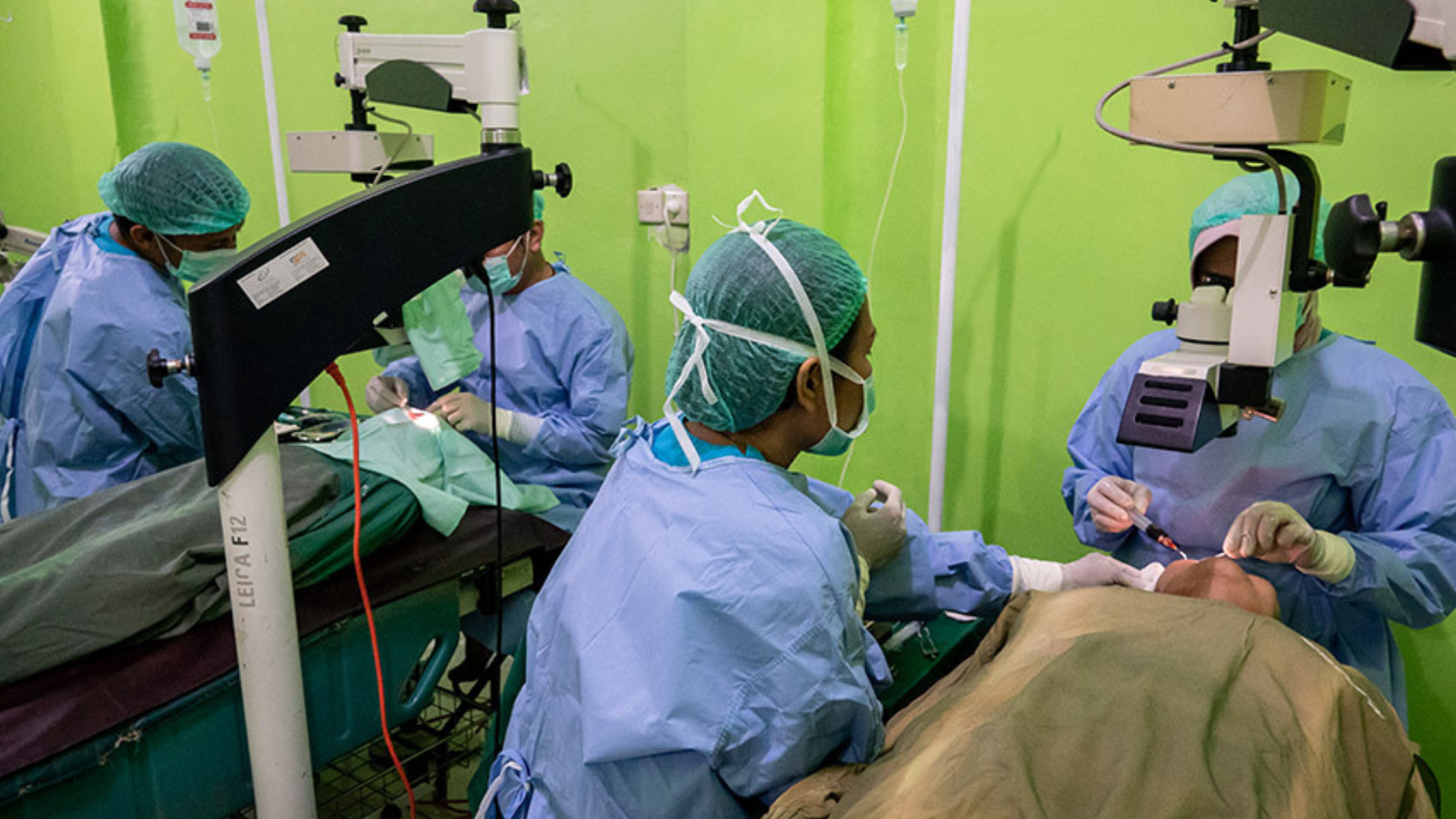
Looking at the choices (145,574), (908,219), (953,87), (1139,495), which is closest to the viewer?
(145,574)

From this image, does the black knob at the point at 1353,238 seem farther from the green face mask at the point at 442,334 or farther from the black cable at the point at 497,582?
the green face mask at the point at 442,334

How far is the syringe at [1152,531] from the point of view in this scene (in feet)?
5.26

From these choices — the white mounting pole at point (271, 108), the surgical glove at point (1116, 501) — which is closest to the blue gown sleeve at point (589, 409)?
the surgical glove at point (1116, 501)

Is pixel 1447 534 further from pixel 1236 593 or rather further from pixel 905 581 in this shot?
pixel 905 581

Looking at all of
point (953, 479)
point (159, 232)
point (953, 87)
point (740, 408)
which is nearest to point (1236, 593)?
point (740, 408)

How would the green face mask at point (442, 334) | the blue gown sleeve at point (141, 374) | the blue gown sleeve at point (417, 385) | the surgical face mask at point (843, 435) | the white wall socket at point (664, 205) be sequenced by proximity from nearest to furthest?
the surgical face mask at point (843, 435) < the green face mask at point (442, 334) < the blue gown sleeve at point (141, 374) < the blue gown sleeve at point (417, 385) < the white wall socket at point (664, 205)

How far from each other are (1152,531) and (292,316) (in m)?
1.37

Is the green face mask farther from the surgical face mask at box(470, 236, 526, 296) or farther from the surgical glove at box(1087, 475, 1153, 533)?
the surgical glove at box(1087, 475, 1153, 533)

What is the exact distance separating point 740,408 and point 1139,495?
2.71 ft

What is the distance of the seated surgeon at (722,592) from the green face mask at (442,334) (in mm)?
575

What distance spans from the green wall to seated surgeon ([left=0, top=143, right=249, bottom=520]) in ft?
3.47

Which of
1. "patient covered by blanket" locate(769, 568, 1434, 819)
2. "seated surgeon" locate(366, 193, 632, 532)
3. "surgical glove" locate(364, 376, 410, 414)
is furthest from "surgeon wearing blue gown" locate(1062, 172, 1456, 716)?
"surgical glove" locate(364, 376, 410, 414)

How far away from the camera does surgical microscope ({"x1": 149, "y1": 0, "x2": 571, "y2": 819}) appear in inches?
41.0

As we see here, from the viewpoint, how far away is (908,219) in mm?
2379
